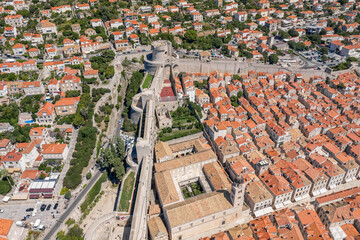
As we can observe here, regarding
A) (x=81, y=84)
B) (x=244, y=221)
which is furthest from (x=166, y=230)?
(x=81, y=84)

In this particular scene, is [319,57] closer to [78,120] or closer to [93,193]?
[78,120]

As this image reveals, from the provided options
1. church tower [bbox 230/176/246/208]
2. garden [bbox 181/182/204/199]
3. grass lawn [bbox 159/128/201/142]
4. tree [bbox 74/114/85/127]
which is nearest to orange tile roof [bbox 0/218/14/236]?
tree [bbox 74/114/85/127]

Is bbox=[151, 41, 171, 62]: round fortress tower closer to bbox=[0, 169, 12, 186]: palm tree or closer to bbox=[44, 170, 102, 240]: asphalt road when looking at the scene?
bbox=[44, 170, 102, 240]: asphalt road

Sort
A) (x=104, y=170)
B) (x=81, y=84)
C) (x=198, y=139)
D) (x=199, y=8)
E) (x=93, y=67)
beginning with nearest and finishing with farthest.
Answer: (x=104, y=170) < (x=198, y=139) < (x=81, y=84) < (x=93, y=67) < (x=199, y=8)

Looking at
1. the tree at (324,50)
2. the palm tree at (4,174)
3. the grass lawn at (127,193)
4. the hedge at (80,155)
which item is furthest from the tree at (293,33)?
the palm tree at (4,174)

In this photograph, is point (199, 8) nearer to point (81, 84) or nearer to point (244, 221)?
point (81, 84)

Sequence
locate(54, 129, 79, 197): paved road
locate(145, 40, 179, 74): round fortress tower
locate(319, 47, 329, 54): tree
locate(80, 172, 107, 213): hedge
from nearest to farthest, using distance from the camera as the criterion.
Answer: locate(80, 172, 107, 213): hedge < locate(54, 129, 79, 197): paved road < locate(145, 40, 179, 74): round fortress tower < locate(319, 47, 329, 54): tree
